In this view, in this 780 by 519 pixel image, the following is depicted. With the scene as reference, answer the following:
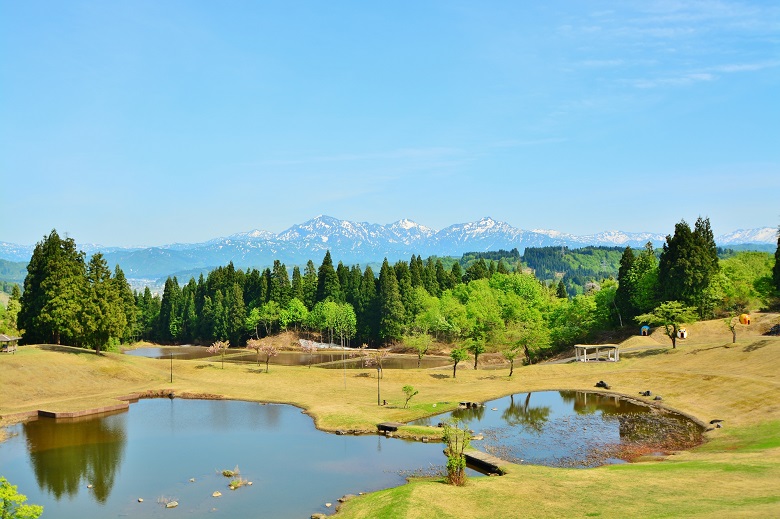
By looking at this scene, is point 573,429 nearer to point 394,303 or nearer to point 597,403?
point 597,403

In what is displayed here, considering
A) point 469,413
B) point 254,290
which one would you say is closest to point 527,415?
point 469,413

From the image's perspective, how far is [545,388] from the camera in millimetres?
74688

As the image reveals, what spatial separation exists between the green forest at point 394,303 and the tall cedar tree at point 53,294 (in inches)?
7.8

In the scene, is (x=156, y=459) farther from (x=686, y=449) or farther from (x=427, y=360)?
(x=427, y=360)

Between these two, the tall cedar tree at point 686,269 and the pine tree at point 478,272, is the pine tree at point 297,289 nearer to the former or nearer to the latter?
the pine tree at point 478,272

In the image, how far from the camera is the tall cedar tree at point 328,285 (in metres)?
149

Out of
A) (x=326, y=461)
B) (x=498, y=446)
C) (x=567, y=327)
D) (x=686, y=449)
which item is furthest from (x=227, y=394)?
(x=567, y=327)

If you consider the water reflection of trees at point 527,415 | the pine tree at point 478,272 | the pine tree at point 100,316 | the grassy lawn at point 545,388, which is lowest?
the water reflection of trees at point 527,415

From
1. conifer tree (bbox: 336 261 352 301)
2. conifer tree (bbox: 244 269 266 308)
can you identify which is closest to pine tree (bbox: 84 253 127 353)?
conifer tree (bbox: 244 269 266 308)

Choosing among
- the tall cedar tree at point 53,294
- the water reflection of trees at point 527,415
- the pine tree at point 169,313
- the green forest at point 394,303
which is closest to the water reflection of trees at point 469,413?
the water reflection of trees at point 527,415

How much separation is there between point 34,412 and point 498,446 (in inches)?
1782

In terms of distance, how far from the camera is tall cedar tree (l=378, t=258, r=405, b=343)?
133250mm

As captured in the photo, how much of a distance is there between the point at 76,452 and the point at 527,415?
137 ft

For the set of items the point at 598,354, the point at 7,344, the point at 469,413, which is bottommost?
the point at 469,413
